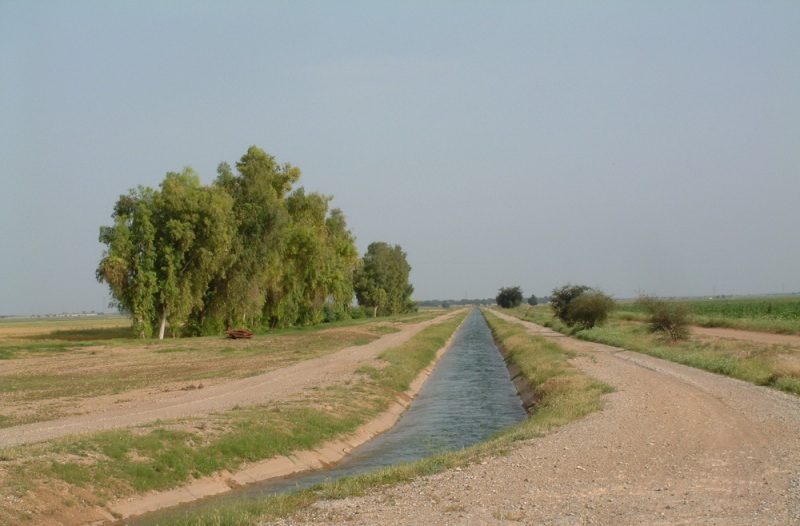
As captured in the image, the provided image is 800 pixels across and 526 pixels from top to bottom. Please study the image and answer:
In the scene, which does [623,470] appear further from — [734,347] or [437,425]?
[734,347]

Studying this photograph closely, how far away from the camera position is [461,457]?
599 inches

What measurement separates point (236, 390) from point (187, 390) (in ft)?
6.28

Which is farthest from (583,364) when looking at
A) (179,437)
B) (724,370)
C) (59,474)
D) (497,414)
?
(59,474)

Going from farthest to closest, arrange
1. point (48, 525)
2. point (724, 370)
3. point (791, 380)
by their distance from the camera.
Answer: point (724, 370) → point (791, 380) → point (48, 525)

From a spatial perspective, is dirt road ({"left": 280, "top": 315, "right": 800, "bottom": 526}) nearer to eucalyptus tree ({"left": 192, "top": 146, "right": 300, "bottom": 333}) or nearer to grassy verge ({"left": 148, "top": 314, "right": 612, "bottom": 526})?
grassy verge ({"left": 148, "top": 314, "right": 612, "bottom": 526})

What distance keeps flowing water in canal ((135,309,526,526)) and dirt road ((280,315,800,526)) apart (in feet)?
11.9

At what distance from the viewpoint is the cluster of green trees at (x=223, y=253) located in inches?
2057

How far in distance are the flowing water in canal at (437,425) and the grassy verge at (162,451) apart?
1020 millimetres

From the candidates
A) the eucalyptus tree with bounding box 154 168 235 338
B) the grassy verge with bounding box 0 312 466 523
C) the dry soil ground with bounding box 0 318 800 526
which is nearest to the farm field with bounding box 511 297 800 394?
the dry soil ground with bounding box 0 318 800 526

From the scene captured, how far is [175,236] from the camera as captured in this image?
173ft

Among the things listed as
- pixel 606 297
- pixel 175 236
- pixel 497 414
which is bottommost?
pixel 497 414

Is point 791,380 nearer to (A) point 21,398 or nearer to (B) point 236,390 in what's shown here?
(B) point 236,390

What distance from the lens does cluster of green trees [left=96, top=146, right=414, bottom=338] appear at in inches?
2057

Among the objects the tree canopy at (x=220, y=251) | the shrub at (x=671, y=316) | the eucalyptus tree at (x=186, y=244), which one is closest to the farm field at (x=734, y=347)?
the shrub at (x=671, y=316)
